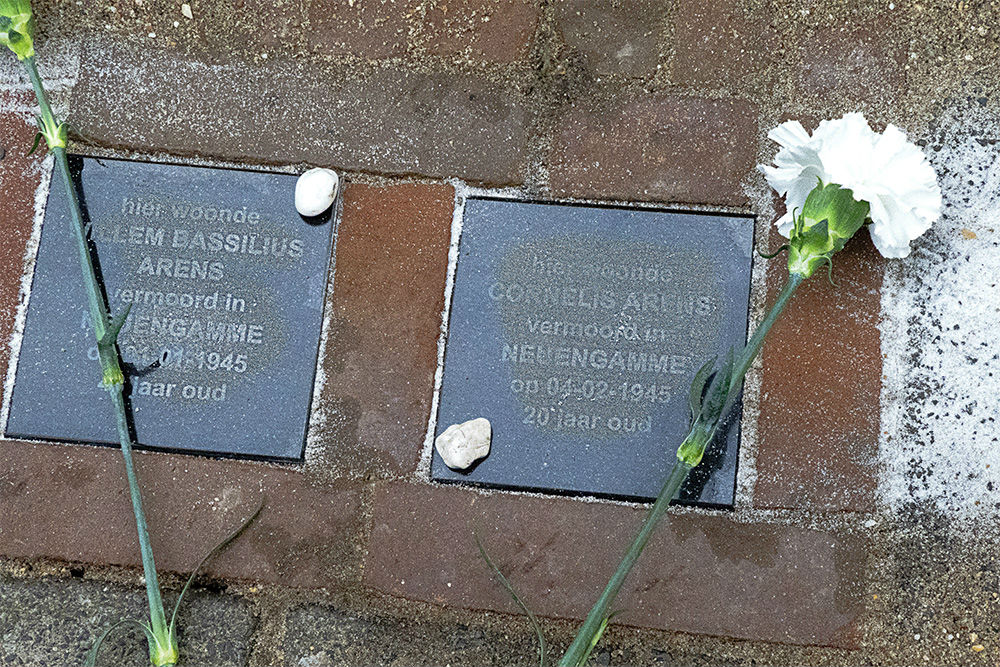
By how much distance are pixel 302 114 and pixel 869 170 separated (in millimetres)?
1044

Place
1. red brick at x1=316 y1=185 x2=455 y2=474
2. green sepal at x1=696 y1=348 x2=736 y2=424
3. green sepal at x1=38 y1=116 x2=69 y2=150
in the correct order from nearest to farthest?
green sepal at x1=696 y1=348 x2=736 y2=424 → green sepal at x1=38 y1=116 x2=69 y2=150 → red brick at x1=316 y1=185 x2=455 y2=474

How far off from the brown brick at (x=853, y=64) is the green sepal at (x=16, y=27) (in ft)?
4.61

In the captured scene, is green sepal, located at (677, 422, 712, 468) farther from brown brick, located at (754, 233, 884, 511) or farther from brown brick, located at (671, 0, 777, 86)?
brown brick, located at (671, 0, 777, 86)

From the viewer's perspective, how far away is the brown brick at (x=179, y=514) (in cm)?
154

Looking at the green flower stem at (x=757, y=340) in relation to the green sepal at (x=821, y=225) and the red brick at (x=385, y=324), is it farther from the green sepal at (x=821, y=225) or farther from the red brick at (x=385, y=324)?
the red brick at (x=385, y=324)

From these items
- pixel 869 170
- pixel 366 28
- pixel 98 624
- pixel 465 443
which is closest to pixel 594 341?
pixel 465 443

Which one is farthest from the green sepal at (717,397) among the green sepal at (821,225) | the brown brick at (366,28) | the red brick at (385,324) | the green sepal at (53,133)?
the green sepal at (53,133)

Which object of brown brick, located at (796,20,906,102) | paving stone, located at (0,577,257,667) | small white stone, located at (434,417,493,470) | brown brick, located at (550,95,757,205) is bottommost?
paving stone, located at (0,577,257,667)

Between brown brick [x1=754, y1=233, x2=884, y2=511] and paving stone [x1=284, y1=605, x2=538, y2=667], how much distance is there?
1.77ft

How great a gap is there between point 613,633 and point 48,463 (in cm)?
110

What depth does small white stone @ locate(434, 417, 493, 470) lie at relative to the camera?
1500 millimetres

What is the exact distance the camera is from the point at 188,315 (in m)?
1.58

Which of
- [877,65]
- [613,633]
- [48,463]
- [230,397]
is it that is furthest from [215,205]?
[877,65]

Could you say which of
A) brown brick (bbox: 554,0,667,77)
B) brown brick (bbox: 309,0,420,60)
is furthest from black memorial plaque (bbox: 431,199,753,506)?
brown brick (bbox: 309,0,420,60)
